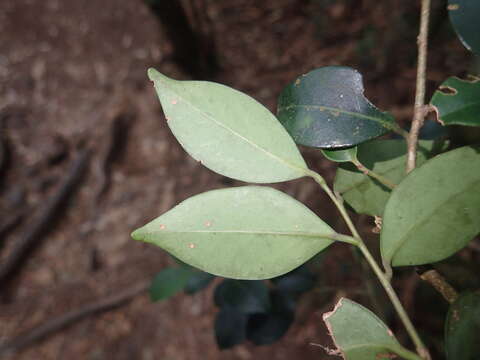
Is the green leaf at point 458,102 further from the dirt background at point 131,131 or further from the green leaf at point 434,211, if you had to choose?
the dirt background at point 131,131

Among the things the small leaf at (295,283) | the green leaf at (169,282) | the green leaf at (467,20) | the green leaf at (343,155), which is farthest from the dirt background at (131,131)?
the green leaf at (343,155)

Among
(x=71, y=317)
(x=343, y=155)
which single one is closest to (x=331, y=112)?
(x=343, y=155)

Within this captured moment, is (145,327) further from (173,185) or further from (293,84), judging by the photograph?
(293,84)

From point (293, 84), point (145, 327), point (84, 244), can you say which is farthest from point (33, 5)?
point (293, 84)

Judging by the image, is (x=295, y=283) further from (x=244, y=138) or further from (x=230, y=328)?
(x=244, y=138)

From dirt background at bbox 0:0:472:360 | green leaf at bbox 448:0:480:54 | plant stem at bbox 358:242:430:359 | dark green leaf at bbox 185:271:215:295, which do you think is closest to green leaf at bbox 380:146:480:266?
plant stem at bbox 358:242:430:359

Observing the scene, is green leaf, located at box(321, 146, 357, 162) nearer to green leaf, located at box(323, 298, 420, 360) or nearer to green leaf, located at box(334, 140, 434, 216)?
green leaf, located at box(334, 140, 434, 216)
